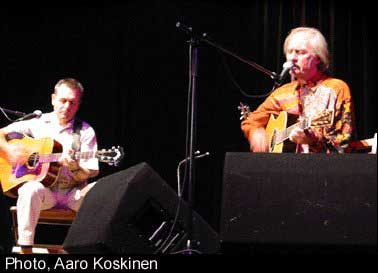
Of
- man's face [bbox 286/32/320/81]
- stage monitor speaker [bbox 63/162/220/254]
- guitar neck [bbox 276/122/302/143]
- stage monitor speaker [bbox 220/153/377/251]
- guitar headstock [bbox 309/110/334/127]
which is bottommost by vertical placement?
stage monitor speaker [bbox 63/162/220/254]

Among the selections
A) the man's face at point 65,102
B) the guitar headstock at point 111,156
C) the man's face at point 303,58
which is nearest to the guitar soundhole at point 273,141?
the man's face at point 303,58

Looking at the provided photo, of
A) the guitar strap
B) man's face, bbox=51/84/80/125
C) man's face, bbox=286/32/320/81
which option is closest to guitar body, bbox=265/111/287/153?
man's face, bbox=286/32/320/81

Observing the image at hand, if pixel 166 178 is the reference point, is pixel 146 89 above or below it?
above

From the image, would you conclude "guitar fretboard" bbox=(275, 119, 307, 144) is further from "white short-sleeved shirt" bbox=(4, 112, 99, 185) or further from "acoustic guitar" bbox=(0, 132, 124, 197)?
"white short-sleeved shirt" bbox=(4, 112, 99, 185)

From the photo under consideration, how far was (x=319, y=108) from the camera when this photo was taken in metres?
4.16

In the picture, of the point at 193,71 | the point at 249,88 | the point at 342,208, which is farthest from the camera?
the point at 249,88

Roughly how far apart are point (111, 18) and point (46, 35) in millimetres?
625

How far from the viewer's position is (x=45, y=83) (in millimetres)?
6074

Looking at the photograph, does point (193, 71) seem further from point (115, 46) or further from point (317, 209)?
point (115, 46)

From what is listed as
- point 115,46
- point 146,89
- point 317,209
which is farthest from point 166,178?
point 317,209

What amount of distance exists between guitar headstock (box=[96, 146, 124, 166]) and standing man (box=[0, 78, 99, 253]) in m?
0.07

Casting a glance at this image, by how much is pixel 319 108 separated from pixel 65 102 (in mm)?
2207

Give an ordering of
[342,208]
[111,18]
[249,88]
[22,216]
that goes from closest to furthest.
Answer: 1. [342,208]
2. [22,216]
3. [249,88]
4. [111,18]

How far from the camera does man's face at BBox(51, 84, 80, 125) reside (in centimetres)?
538
